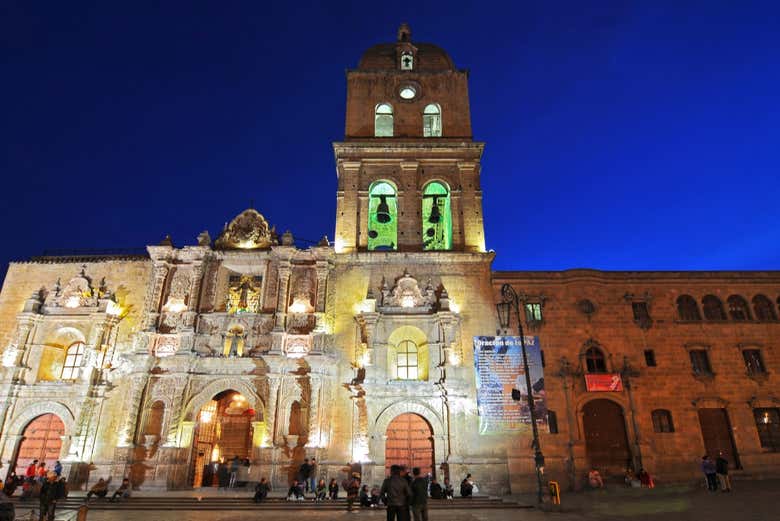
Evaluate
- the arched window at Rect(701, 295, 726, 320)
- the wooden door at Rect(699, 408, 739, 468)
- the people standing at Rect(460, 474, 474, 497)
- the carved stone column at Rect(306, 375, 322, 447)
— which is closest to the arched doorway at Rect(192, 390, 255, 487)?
the carved stone column at Rect(306, 375, 322, 447)

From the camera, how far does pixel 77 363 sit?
24781mm

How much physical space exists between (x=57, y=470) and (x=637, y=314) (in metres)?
27.7

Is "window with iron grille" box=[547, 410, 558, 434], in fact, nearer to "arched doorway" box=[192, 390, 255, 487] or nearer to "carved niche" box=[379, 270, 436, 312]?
"carved niche" box=[379, 270, 436, 312]

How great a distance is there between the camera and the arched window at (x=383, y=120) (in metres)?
30.4

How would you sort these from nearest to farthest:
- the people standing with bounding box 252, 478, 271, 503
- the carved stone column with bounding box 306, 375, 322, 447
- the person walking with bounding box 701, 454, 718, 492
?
the people standing with bounding box 252, 478, 271, 503 → the person walking with bounding box 701, 454, 718, 492 → the carved stone column with bounding box 306, 375, 322, 447

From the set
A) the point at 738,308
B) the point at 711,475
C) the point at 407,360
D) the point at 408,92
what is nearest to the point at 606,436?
the point at 711,475

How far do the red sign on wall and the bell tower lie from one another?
8.24 meters

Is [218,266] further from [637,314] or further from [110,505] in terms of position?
[637,314]

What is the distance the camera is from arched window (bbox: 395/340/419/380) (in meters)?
24.0

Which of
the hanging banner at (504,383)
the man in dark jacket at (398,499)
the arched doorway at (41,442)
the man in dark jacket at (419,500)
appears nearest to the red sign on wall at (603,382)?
the hanging banner at (504,383)

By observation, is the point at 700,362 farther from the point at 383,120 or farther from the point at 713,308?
the point at 383,120

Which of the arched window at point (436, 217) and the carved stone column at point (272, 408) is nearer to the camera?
the carved stone column at point (272, 408)

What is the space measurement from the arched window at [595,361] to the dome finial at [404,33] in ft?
74.4

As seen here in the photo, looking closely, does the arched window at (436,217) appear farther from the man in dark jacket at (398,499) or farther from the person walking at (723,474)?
the man in dark jacket at (398,499)
